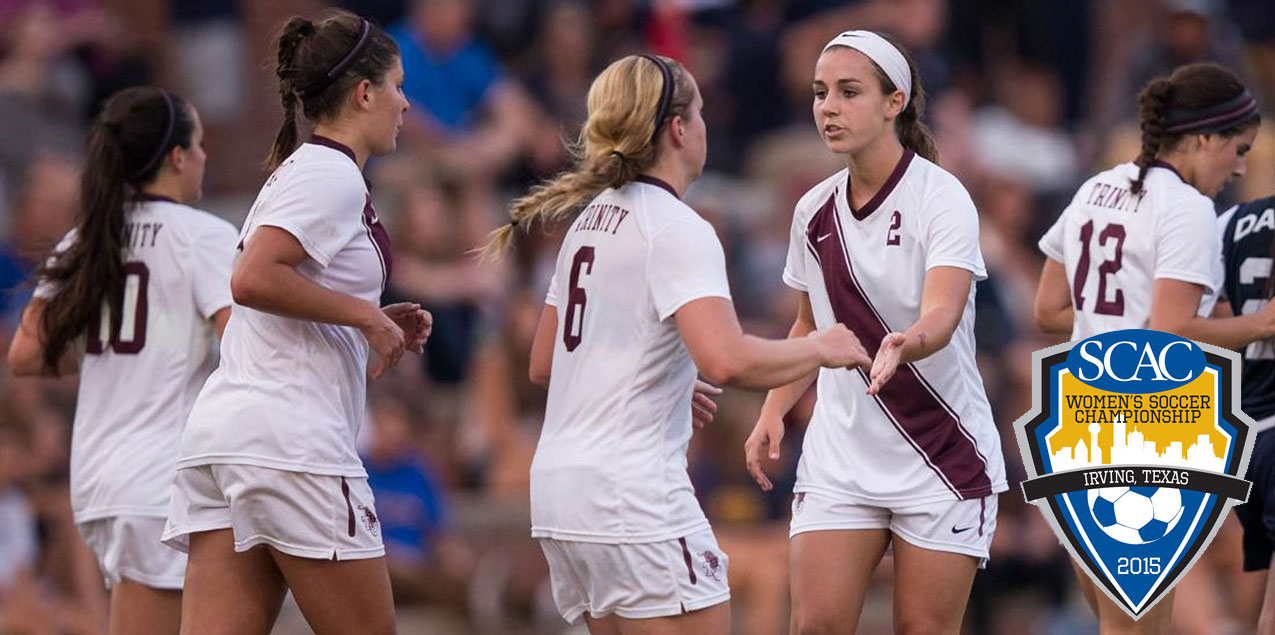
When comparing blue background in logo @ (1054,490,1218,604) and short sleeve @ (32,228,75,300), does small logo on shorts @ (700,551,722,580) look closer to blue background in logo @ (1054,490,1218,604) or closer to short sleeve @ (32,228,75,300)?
blue background in logo @ (1054,490,1218,604)

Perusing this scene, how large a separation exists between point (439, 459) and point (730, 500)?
1.94 metres

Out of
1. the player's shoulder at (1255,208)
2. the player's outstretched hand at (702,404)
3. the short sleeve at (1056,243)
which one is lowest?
the player's outstretched hand at (702,404)

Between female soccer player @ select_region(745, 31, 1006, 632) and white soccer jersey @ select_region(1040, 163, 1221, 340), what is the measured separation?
87 cm

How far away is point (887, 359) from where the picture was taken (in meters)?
5.93

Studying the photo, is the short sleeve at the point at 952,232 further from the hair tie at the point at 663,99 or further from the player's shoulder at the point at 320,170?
the player's shoulder at the point at 320,170

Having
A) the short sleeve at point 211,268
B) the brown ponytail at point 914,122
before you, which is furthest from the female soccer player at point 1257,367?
the short sleeve at point 211,268

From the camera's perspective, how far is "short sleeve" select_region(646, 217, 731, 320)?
5629 mm

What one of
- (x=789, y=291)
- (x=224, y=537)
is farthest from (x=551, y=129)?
(x=224, y=537)

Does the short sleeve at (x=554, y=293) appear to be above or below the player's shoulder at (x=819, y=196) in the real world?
below

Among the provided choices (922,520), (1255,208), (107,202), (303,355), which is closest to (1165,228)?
(1255,208)

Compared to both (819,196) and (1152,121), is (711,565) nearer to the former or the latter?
(819,196)

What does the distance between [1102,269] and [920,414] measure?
1.18 m

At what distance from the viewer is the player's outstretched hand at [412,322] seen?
244 inches

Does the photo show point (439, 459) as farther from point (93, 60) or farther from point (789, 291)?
point (93, 60)
